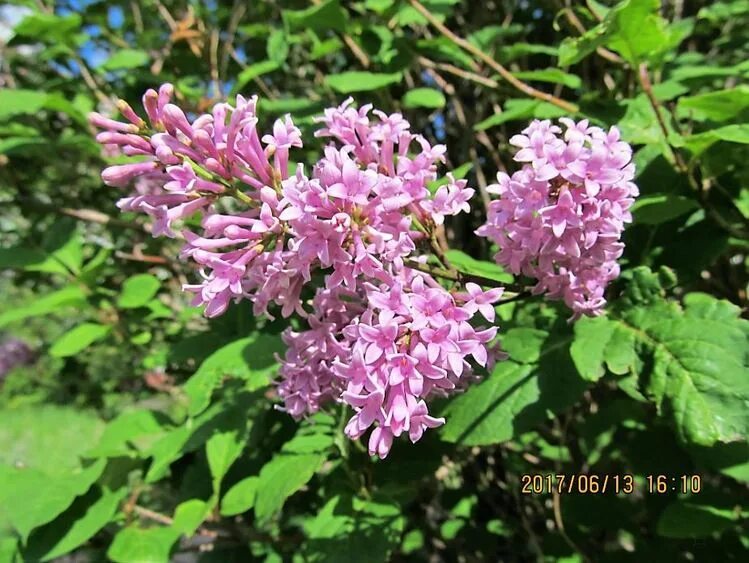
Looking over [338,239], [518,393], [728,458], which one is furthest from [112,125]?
[728,458]

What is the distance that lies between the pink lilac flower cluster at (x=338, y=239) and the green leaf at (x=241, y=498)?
2.70ft

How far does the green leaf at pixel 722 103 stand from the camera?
67.4 inches

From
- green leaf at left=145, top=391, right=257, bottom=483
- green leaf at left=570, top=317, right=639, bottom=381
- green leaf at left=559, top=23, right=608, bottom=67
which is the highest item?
green leaf at left=559, top=23, right=608, bottom=67

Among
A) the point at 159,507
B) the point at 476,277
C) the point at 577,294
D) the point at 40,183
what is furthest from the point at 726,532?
the point at 40,183

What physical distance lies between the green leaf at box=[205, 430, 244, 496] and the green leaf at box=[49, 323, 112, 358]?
885 millimetres

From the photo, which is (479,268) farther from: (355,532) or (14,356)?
(14,356)

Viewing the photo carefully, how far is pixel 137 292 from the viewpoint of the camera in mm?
2709

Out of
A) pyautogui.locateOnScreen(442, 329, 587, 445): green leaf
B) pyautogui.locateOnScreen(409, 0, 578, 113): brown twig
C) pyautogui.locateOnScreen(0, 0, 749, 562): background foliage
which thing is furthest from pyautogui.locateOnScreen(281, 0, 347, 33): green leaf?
pyautogui.locateOnScreen(442, 329, 587, 445): green leaf

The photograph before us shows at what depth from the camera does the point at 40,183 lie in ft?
12.7

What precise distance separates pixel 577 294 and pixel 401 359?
523 mm

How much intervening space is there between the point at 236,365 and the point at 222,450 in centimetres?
32

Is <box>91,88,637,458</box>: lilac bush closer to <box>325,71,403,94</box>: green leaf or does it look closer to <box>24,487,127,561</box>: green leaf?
<box>325,71,403,94</box>: green leaf

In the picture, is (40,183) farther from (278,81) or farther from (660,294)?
(660,294)

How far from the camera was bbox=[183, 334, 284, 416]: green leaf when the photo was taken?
198 centimetres
